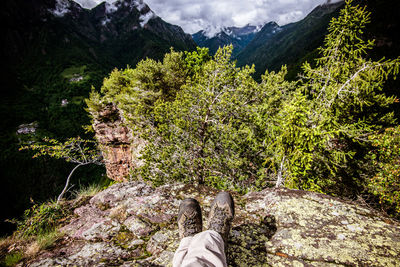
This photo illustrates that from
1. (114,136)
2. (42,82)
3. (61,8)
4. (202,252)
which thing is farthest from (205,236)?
(61,8)

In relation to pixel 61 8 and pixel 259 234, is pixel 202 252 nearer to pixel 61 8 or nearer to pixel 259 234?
pixel 259 234

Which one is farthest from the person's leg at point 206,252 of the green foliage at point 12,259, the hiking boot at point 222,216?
the green foliage at point 12,259

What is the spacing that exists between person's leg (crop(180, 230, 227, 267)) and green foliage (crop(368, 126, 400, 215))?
587cm

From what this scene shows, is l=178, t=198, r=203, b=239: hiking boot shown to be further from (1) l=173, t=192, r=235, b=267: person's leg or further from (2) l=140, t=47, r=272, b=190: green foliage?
(2) l=140, t=47, r=272, b=190: green foliage

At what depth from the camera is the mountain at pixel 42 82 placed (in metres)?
50.6

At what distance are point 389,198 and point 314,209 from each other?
14.8ft

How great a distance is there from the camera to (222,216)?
2725mm

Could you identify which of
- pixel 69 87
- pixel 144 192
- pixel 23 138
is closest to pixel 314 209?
pixel 144 192

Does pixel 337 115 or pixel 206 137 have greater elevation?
pixel 337 115

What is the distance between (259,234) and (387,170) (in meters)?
5.77

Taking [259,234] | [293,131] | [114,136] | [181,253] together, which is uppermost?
[293,131]

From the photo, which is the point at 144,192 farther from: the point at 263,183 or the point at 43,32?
the point at 43,32

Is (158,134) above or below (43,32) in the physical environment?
below

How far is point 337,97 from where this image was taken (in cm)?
529
